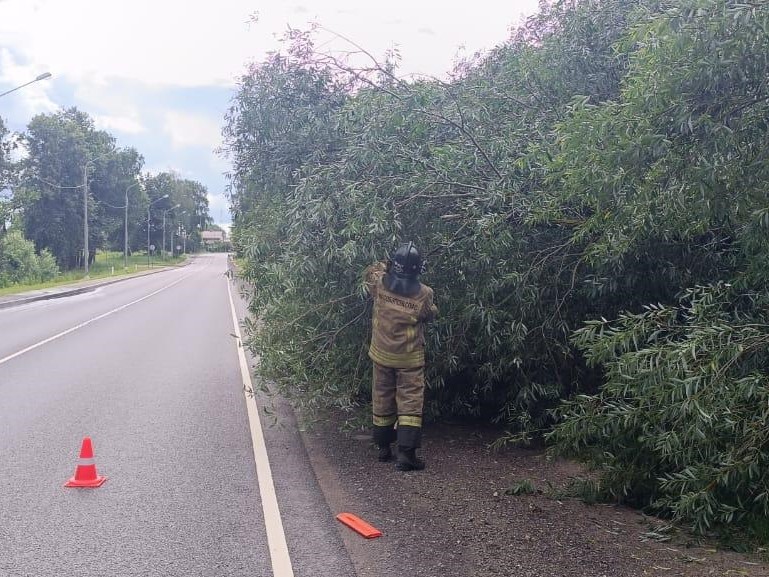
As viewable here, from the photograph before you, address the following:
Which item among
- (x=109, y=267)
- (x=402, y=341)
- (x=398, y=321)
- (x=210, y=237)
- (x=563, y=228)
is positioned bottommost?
(x=109, y=267)

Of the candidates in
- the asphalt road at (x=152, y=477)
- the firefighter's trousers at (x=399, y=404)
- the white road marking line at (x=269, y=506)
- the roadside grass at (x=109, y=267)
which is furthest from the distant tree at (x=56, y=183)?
the firefighter's trousers at (x=399, y=404)

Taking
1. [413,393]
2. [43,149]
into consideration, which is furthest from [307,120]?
[43,149]

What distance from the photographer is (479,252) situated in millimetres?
6504

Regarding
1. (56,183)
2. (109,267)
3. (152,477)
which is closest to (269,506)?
(152,477)

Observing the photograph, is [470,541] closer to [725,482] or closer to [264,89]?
[725,482]

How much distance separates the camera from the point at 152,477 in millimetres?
6309

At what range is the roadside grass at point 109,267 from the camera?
50.5 m

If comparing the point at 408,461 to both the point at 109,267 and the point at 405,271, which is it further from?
the point at 109,267

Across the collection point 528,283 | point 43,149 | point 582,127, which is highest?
point 43,149

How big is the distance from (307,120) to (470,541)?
501 cm

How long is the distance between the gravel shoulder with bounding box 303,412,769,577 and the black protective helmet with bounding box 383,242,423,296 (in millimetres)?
1537

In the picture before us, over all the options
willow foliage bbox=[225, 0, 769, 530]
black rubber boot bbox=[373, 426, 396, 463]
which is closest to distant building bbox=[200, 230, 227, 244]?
willow foliage bbox=[225, 0, 769, 530]

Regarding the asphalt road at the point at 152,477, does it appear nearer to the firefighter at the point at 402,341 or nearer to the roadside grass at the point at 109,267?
the firefighter at the point at 402,341

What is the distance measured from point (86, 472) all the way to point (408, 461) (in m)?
2.55
